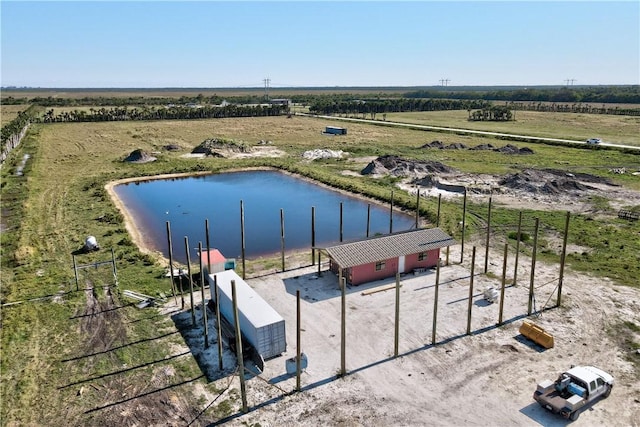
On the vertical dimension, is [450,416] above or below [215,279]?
below

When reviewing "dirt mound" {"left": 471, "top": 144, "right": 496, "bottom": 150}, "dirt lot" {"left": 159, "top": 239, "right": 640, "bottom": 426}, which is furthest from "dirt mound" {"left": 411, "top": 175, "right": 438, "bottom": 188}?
"dirt mound" {"left": 471, "top": 144, "right": 496, "bottom": 150}

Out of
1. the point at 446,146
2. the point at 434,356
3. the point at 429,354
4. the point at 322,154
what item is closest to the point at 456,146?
the point at 446,146

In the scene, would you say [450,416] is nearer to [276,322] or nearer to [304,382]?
[304,382]

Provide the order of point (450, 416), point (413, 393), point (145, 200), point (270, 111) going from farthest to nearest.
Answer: point (270, 111) → point (145, 200) → point (413, 393) → point (450, 416)

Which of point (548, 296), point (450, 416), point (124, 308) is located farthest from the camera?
point (548, 296)

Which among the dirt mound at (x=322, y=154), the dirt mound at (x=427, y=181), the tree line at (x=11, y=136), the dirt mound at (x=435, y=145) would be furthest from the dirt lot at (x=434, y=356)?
the tree line at (x=11, y=136)

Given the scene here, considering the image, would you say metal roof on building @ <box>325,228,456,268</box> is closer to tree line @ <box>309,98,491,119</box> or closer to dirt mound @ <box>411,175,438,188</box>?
dirt mound @ <box>411,175,438,188</box>

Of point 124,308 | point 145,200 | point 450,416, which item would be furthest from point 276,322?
point 145,200
